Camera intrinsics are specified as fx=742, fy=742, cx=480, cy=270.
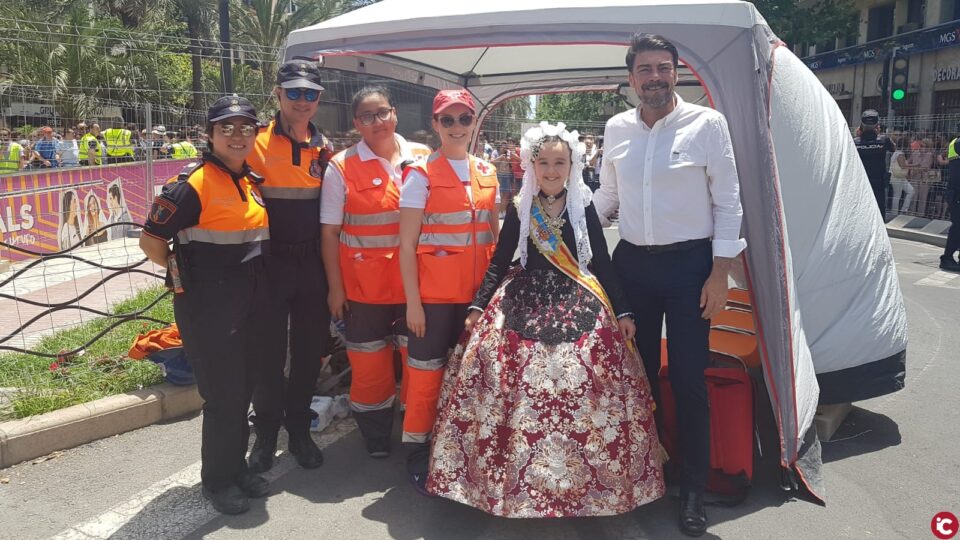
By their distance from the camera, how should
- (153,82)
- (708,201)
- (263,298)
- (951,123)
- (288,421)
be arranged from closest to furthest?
(708,201), (263,298), (288,421), (951,123), (153,82)

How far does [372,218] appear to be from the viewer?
12.3 ft

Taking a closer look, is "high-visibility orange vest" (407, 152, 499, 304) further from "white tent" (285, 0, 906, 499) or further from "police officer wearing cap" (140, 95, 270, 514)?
"white tent" (285, 0, 906, 499)

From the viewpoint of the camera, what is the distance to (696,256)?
329 cm

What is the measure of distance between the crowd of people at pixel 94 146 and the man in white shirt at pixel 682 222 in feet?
29.1

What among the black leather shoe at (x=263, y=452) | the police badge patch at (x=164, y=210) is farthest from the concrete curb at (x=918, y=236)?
the police badge patch at (x=164, y=210)

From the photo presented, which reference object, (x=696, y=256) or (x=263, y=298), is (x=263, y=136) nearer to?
(x=263, y=298)

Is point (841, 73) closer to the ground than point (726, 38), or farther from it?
farther from it

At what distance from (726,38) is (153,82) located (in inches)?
830

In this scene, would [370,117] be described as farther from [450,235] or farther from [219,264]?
[219,264]

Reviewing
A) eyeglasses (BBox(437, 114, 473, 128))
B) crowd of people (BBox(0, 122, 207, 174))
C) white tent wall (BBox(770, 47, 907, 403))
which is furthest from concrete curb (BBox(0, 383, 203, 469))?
crowd of people (BBox(0, 122, 207, 174))

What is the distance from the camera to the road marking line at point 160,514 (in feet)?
10.7

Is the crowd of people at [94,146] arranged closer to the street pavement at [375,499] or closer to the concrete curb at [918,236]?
the street pavement at [375,499]

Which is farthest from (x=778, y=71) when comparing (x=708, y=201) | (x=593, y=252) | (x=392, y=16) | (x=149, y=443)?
(x=149, y=443)

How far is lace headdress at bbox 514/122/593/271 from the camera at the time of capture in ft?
10.9
